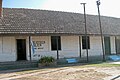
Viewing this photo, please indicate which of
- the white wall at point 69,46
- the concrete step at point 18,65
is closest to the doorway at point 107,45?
the white wall at point 69,46

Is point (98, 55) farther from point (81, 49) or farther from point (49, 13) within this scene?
point (49, 13)

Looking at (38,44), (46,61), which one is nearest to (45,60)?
(46,61)

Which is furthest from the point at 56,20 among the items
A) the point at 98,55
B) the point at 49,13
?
the point at 98,55

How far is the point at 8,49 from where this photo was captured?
2191 centimetres

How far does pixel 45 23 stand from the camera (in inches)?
960

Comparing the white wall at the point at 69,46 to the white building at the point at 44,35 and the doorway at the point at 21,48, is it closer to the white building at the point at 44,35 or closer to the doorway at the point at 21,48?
the white building at the point at 44,35

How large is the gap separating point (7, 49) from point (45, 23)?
4620 millimetres

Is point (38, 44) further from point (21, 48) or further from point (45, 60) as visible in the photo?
point (45, 60)

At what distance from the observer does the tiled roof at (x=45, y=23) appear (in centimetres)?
2188

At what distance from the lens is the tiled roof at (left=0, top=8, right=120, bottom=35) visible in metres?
21.9

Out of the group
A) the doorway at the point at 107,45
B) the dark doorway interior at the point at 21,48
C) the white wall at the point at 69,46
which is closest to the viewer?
the dark doorway interior at the point at 21,48

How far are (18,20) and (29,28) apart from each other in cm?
154

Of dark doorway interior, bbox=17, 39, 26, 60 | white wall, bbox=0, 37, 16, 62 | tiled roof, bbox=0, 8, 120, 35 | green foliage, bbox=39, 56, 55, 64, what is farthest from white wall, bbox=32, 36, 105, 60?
white wall, bbox=0, 37, 16, 62

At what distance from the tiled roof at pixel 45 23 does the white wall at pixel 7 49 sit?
4.08 ft
